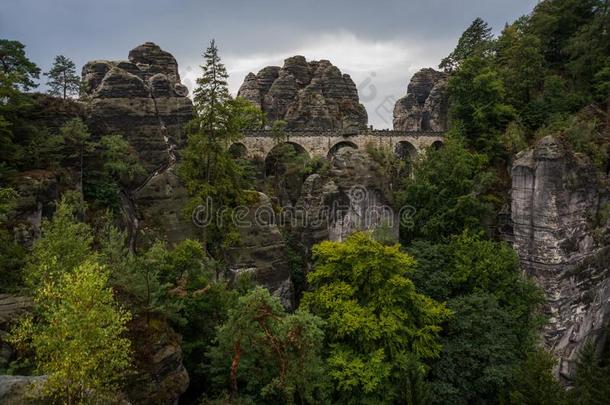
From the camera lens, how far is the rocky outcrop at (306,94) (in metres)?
42.9

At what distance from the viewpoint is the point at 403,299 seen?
17844mm

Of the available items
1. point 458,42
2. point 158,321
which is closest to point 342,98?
point 458,42

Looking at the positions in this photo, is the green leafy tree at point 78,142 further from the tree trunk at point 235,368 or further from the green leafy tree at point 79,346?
the green leafy tree at point 79,346

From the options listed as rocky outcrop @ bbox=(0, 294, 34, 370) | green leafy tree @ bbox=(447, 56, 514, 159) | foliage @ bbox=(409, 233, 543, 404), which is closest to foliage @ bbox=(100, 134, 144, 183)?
rocky outcrop @ bbox=(0, 294, 34, 370)

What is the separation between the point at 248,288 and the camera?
17938 millimetres

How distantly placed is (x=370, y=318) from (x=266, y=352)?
5.36m

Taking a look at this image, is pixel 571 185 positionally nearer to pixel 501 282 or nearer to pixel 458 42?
pixel 501 282

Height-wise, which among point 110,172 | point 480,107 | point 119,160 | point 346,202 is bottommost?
point 346,202

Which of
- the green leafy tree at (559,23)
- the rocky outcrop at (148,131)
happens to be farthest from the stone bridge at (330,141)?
the green leafy tree at (559,23)

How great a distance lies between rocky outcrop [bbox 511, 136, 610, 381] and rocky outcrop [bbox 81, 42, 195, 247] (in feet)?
65.5

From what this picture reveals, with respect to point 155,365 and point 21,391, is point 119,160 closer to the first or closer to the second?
point 155,365

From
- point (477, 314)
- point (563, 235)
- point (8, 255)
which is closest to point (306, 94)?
point (563, 235)

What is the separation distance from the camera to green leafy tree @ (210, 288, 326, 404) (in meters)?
12.3

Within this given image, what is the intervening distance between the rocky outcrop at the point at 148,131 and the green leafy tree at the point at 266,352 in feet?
32.1
